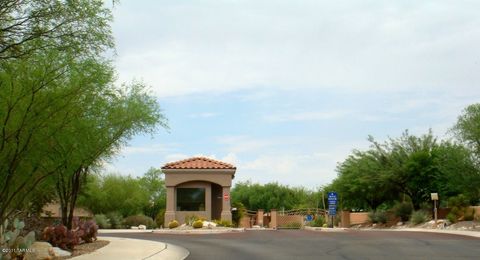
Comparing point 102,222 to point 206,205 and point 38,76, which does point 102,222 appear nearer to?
point 206,205

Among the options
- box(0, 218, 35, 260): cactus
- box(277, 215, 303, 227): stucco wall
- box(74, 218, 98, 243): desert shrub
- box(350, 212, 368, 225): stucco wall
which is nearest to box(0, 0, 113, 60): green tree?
box(0, 218, 35, 260): cactus

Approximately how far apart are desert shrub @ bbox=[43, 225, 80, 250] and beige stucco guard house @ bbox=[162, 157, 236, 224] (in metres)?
24.5

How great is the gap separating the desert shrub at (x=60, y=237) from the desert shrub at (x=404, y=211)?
30.8 meters

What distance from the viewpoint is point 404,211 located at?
47406mm

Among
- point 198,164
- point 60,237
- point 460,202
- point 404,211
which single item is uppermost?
point 198,164

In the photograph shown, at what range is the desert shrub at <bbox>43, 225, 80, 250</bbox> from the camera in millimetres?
21156

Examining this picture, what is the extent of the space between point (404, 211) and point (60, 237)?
1235 inches

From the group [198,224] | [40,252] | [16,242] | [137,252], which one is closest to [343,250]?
[137,252]

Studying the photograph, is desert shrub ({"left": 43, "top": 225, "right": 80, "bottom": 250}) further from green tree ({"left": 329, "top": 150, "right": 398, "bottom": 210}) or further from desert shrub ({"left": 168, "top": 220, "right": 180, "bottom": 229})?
green tree ({"left": 329, "top": 150, "right": 398, "bottom": 210})

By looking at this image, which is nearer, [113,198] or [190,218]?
[190,218]

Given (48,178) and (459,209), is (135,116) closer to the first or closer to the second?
(48,178)

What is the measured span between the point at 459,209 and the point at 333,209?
785 cm

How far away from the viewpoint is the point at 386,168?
164 ft

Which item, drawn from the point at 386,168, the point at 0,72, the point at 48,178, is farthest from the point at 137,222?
the point at 0,72
